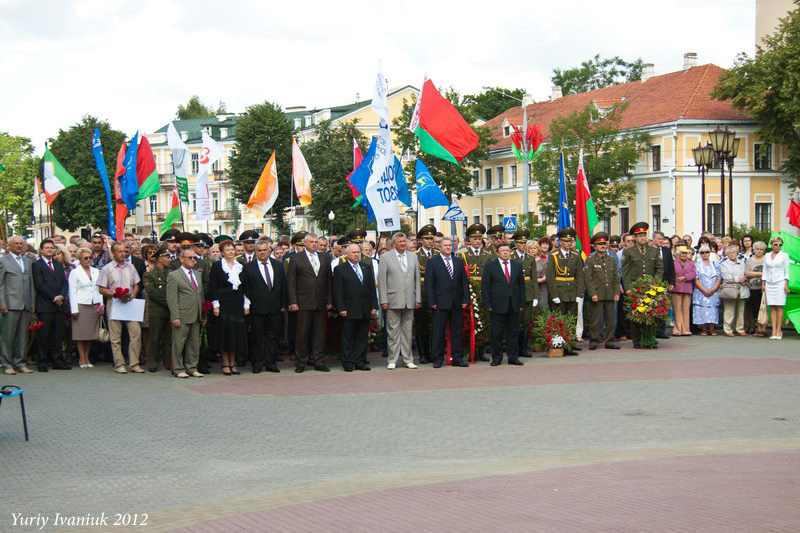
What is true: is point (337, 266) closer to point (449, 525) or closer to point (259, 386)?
point (259, 386)

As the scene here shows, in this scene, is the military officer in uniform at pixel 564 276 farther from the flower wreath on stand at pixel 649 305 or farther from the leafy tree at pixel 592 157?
the leafy tree at pixel 592 157

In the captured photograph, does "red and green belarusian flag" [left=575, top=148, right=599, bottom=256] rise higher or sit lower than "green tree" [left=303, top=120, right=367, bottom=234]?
lower

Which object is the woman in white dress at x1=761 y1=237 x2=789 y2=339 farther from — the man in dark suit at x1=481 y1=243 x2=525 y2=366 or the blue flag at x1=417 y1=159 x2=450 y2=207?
the blue flag at x1=417 y1=159 x2=450 y2=207

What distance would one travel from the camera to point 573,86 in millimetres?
87812

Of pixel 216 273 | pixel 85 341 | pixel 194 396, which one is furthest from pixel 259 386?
pixel 85 341

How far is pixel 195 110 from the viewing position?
11894 cm

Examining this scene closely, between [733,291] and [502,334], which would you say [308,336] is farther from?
[733,291]

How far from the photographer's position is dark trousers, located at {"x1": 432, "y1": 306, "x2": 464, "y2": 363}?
1542cm

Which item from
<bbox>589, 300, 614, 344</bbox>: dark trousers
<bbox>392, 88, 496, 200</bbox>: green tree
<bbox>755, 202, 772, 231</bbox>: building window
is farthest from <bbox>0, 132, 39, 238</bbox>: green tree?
<bbox>589, 300, 614, 344</bbox>: dark trousers

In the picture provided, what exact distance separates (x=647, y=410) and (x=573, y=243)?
270 inches

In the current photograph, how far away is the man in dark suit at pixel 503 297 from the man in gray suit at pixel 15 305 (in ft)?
23.5

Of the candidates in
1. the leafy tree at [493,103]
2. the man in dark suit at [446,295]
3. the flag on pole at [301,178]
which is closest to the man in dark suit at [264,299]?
the man in dark suit at [446,295]

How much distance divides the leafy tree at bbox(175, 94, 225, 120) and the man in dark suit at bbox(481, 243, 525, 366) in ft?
353

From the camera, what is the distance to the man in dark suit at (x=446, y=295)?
604 inches
